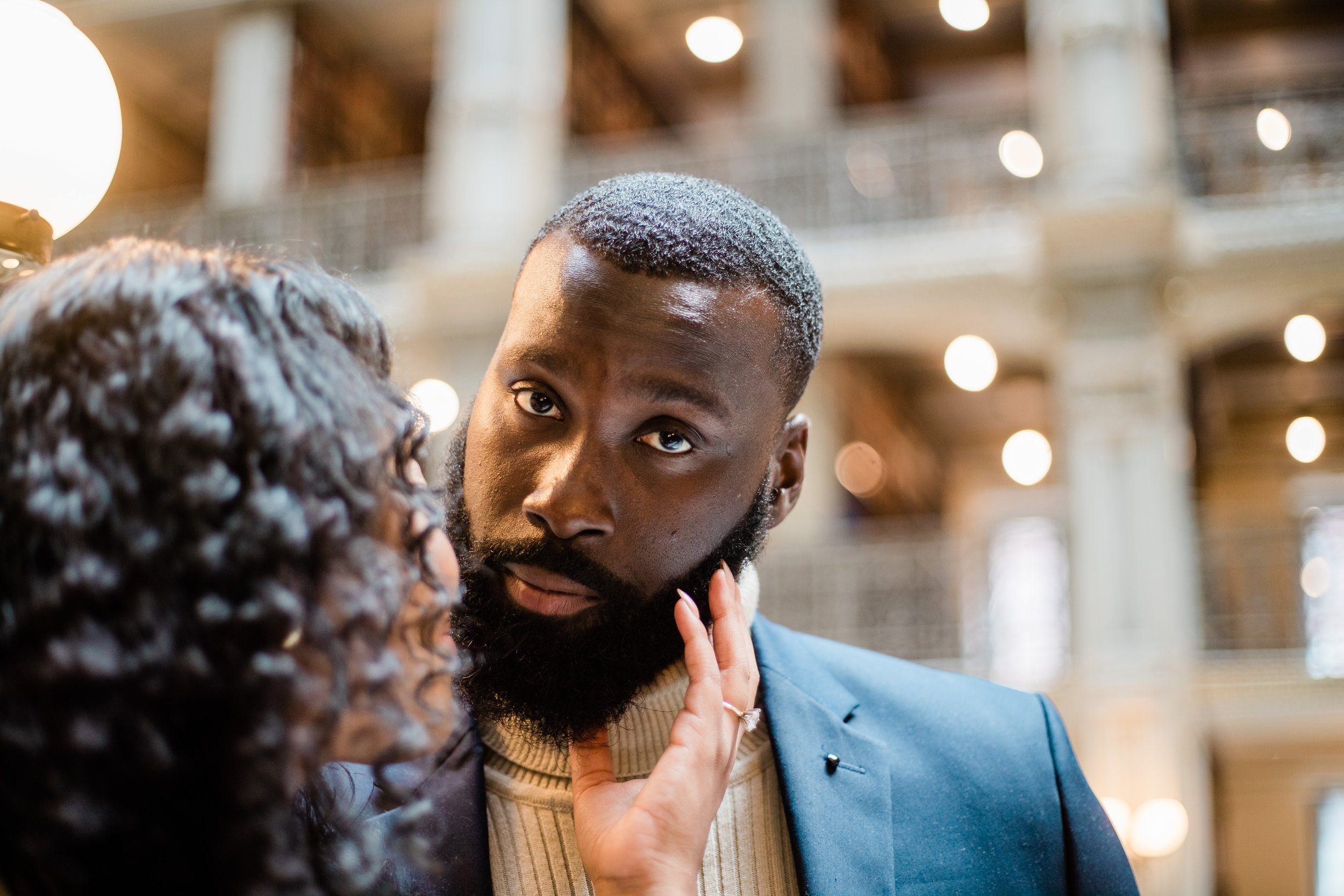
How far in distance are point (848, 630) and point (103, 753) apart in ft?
28.1

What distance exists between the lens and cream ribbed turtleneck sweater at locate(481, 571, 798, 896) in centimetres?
157

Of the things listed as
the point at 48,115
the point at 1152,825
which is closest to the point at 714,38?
the point at 1152,825

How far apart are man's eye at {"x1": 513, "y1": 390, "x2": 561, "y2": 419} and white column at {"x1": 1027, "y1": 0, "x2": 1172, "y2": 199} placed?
741 centimetres

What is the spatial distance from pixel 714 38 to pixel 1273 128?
172 inches

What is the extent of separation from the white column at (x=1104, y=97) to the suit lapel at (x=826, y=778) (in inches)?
279

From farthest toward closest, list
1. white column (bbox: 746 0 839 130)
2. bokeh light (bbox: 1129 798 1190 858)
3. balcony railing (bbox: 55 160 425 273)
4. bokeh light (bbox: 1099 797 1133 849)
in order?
balcony railing (bbox: 55 160 425 273) → white column (bbox: 746 0 839 130) → bokeh light (bbox: 1099 797 1133 849) → bokeh light (bbox: 1129 798 1190 858)

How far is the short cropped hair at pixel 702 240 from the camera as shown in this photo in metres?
1.57

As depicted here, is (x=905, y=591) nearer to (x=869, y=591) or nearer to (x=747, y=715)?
(x=869, y=591)

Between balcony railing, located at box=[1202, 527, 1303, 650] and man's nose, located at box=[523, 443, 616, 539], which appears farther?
balcony railing, located at box=[1202, 527, 1303, 650]

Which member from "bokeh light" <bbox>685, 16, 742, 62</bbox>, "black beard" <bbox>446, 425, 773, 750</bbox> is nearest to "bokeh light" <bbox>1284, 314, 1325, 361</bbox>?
"bokeh light" <bbox>685, 16, 742, 62</bbox>

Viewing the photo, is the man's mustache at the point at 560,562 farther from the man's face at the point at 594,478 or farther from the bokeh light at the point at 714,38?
the bokeh light at the point at 714,38

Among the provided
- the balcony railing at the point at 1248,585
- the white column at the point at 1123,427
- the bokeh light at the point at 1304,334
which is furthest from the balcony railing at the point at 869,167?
the balcony railing at the point at 1248,585

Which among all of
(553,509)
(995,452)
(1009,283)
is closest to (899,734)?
(553,509)

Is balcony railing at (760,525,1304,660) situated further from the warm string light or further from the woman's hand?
the woman's hand
